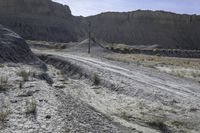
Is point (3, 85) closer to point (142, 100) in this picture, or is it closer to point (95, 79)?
point (142, 100)

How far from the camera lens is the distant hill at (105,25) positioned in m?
98.9

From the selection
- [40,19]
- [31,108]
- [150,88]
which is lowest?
[150,88]

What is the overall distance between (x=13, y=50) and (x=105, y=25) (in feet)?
294

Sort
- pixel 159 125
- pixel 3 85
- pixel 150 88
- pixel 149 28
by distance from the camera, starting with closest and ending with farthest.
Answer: pixel 159 125, pixel 3 85, pixel 150 88, pixel 149 28

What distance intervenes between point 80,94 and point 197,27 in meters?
106

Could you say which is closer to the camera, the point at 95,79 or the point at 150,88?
the point at 150,88

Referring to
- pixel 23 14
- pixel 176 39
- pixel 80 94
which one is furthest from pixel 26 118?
pixel 176 39

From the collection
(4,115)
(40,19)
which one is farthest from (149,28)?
(4,115)

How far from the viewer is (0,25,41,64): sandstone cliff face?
26.4 meters

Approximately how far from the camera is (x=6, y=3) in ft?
346

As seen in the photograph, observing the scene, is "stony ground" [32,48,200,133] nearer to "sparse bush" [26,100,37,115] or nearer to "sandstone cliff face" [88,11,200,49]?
"sparse bush" [26,100,37,115]

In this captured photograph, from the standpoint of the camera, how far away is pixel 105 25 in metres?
117

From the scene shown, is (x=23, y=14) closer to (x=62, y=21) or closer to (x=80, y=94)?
(x=62, y=21)

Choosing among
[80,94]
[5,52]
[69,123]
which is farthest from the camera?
[5,52]
